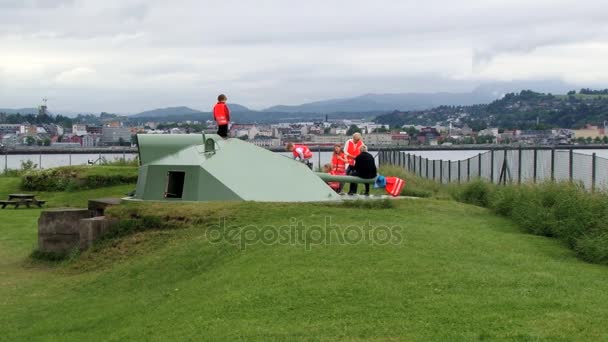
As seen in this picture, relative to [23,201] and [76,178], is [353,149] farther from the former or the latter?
[76,178]

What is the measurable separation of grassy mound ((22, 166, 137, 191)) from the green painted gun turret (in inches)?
449

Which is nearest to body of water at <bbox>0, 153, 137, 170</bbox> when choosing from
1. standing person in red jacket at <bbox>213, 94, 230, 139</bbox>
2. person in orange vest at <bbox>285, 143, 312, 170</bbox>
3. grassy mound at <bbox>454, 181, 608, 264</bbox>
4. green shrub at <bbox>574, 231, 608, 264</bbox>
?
person in orange vest at <bbox>285, 143, 312, 170</bbox>

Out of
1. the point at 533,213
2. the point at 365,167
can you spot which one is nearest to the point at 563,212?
the point at 533,213

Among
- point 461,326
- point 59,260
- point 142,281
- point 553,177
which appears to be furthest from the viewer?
point 553,177

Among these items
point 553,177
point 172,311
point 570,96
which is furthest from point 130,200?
point 570,96

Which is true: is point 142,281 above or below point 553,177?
below

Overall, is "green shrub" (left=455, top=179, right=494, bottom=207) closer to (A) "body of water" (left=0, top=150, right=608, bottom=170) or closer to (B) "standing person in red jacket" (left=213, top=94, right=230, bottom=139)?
(B) "standing person in red jacket" (left=213, top=94, right=230, bottom=139)

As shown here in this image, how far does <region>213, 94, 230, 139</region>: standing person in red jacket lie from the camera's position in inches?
611

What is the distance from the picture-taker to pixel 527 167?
18.8m

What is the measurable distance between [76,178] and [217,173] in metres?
13.7

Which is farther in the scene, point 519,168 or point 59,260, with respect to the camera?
point 519,168

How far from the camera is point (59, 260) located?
14.0 meters

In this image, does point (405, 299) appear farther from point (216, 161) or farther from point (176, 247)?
point (216, 161)

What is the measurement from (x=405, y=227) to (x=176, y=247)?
3036 millimetres
